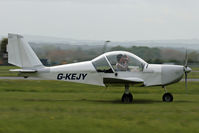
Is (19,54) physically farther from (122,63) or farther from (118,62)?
(122,63)

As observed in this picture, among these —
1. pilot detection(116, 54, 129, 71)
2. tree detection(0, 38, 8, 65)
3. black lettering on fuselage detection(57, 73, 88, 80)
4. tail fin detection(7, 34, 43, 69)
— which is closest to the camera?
pilot detection(116, 54, 129, 71)

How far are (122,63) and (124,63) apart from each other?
87 millimetres

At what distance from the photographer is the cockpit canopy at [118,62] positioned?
16.5 metres

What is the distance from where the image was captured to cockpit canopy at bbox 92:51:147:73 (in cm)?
1650

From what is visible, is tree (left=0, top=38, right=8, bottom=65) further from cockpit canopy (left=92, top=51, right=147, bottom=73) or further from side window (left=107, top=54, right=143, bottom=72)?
side window (left=107, top=54, right=143, bottom=72)

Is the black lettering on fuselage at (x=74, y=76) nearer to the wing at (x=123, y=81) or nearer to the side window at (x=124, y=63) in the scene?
the wing at (x=123, y=81)

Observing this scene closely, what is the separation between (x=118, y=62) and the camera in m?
16.5

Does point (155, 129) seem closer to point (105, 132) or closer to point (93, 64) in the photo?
point (105, 132)

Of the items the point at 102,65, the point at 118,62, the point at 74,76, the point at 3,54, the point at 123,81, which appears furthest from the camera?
the point at 3,54

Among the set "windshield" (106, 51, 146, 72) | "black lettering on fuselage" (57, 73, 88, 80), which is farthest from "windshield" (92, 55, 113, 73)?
"black lettering on fuselage" (57, 73, 88, 80)

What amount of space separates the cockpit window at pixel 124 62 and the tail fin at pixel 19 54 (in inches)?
132

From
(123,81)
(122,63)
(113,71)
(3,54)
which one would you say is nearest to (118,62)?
(122,63)

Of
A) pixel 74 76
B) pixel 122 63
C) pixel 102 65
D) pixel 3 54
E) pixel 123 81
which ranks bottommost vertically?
pixel 123 81

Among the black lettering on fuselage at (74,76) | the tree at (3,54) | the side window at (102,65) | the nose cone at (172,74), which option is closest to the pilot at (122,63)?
the side window at (102,65)
